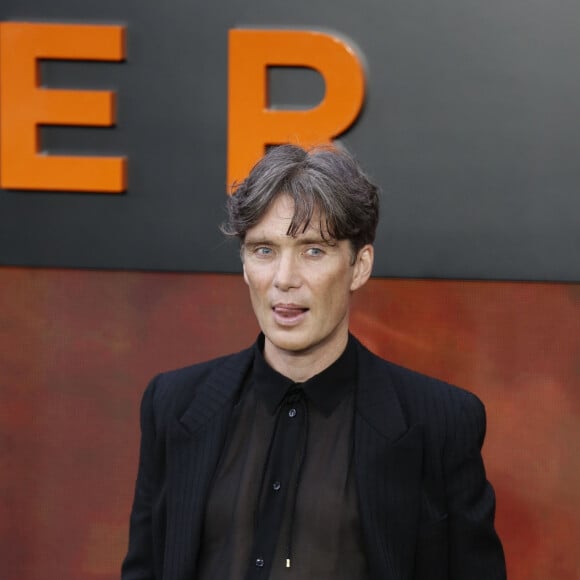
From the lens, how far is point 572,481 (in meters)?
2.76

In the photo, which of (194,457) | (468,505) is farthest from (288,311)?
(468,505)

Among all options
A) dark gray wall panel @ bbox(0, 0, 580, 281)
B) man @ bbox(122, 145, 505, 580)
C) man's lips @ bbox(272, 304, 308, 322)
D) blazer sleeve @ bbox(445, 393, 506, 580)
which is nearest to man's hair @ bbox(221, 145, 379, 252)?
man @ bbox(122, 145, 505, 580)

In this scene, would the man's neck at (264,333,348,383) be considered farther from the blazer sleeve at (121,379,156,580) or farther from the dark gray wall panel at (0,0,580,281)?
the dark gray wall panel at (0,0,580,281)

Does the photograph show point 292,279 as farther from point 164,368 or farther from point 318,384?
point 164,368

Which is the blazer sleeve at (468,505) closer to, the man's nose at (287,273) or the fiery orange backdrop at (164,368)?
the man's nose at (287,273)

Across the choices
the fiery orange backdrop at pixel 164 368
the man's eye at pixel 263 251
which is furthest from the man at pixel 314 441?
the fiery orange backdrop at pixel 164 368

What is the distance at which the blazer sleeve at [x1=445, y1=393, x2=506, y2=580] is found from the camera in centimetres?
177

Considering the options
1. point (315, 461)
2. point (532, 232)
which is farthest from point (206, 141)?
point (315, 461)

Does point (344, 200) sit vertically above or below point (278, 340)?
above

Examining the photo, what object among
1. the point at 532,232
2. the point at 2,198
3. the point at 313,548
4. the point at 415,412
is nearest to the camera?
the point at 313,548

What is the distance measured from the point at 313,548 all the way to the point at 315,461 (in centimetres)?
13

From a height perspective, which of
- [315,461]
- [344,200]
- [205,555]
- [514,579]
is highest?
[344,200]

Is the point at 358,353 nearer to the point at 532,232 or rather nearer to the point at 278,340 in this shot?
the point at 278,340

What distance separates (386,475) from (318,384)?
175 mm
